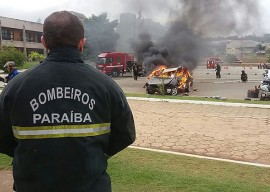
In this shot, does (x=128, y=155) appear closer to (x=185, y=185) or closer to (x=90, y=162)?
(x=185, y=185)

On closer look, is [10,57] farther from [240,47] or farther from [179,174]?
[240,47]

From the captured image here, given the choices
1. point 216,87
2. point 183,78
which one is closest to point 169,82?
point 183,78

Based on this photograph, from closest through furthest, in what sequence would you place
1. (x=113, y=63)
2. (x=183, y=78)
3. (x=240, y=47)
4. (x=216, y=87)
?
(x=183, y=78) → (x=216, y=87) → (x=113, y=63) → (x=240, y=47)

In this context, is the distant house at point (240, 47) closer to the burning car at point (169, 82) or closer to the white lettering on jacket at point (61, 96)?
the burning car at point (169, 82)

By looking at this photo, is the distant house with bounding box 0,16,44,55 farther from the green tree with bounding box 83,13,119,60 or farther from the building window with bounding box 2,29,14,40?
the green tree with bounding box 83,13,119,60

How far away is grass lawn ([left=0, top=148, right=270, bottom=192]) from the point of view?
3971 millimetres

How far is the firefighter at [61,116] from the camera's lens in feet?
5.44

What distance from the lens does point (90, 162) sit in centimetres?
169

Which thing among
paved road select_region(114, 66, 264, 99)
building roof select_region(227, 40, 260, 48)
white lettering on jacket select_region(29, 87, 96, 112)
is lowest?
paved road select_region(114, 66, 264, 99)

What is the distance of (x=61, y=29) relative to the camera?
1.76 metres

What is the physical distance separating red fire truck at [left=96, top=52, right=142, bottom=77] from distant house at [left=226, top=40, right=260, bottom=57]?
65117mm

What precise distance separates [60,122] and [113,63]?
30.5 m

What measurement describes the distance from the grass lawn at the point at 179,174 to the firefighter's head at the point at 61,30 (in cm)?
255

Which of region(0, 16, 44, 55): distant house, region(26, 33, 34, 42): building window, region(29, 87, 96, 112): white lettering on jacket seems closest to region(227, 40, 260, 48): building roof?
region(0, 16, 44, 55): distant house
